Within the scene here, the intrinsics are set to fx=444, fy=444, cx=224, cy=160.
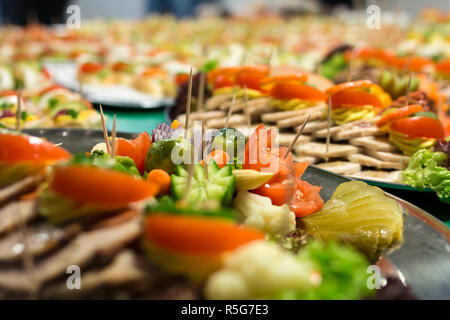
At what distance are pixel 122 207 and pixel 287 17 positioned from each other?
12916 mm

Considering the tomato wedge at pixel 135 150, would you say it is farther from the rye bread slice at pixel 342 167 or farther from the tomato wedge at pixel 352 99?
the tomato wedge at pixel 352 99

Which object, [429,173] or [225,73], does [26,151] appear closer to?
[429,173]

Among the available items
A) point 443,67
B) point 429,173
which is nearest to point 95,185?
point 429,173

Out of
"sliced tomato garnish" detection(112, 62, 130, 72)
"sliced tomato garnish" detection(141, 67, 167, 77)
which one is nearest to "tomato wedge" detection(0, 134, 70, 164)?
"sliced tomato garnish" detection(141, 67, 167, 77)

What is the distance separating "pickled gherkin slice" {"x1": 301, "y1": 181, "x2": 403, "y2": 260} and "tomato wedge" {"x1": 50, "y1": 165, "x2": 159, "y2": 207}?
3.27 feet

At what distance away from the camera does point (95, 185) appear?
1.40 metres

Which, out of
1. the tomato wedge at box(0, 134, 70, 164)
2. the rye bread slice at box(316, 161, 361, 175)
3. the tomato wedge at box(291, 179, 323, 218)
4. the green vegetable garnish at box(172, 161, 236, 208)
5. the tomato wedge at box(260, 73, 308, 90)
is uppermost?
the tomato wedge at box(260, 73, 308, 90)

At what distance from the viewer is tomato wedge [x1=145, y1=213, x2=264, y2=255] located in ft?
4.29

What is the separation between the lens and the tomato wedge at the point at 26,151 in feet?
5.16

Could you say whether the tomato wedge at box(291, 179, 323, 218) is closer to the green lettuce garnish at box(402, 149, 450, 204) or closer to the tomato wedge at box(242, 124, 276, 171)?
the tomato wedge at box(242, 124, 276, 171)

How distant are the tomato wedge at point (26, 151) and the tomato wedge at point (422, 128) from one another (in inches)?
93.7

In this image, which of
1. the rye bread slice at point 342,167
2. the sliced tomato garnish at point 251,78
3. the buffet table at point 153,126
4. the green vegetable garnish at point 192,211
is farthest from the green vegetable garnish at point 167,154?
the sliced tomato garnish at point 251,78
